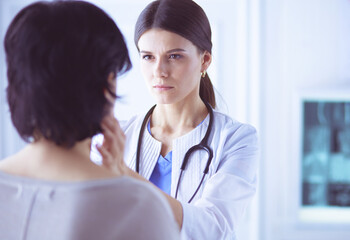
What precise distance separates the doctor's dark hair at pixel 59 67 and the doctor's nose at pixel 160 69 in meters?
0.57

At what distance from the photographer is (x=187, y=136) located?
1.21 metres

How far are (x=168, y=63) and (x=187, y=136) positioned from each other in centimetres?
26

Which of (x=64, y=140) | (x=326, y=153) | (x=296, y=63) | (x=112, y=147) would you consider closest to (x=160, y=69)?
(x=112, y=147)

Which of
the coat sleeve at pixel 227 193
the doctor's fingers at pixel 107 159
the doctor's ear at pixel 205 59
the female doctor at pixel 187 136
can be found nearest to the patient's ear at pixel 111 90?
the doctor's fingers at pixel 107 159

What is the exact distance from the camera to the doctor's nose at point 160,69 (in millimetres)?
1158

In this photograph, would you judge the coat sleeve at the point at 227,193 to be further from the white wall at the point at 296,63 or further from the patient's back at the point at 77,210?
the white wall at the point at 296,63

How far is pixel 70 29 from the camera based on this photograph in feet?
1.78

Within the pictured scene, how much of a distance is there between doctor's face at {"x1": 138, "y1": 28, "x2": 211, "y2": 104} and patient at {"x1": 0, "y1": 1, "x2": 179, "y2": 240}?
0.57 m

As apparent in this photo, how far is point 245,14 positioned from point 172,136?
1.10 m

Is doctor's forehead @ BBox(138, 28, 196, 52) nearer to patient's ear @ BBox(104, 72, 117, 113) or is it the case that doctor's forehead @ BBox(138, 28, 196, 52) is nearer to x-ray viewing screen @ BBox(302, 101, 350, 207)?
patient's ear @ BBox(104, 72, 117, 113)

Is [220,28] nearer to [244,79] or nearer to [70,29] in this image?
→ [244,79]

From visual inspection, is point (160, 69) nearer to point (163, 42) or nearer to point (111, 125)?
point (163, 42)

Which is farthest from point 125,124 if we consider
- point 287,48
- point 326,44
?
point 326,44

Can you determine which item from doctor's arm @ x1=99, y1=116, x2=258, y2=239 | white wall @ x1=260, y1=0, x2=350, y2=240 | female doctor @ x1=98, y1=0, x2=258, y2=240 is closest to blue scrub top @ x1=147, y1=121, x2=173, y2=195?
female doctor @ x1=98, y1=0, x2=258, y2=240
